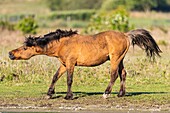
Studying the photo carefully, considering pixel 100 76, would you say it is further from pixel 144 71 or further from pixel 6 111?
pixel 6 111

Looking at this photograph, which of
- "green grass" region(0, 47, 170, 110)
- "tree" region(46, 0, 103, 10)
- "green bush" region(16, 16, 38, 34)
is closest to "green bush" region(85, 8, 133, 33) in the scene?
"green bush" region(16, 16, 38, 34)

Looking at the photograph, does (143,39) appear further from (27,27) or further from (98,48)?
(27,27)

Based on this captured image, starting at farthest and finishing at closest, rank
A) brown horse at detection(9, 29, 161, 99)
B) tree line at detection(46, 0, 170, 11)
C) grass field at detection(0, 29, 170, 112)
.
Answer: tree line at detection(46, 0, 170, 11) < brown horse at detection(9, 29, 161, 99) < grass field at detection(0, 29, 170, 112)

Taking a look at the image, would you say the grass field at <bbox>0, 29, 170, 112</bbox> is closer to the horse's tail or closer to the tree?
the horse's tail

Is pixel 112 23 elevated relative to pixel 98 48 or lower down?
elevated

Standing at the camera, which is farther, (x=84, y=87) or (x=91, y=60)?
(x=84, y=87)

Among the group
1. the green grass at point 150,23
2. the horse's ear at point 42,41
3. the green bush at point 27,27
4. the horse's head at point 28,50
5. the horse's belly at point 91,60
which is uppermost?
the green grass at point 150,23

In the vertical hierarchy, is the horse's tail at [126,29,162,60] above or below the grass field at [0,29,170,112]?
above

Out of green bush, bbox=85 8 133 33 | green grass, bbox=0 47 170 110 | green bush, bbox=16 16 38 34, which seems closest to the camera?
green grass, bbox=0 47 170 110

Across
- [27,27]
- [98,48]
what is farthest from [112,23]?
[98,48]

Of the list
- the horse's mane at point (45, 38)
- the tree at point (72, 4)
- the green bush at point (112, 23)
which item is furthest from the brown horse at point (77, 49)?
the tree at point (72, 4)

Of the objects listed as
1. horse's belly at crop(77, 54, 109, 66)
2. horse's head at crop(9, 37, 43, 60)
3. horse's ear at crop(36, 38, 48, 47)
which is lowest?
horse's belly at crop(77, 54, 109, 66)

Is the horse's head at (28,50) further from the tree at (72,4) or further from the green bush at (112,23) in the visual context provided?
the tree at (72,4)

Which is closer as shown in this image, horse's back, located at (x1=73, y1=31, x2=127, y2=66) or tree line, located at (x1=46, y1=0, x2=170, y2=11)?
horse's back, located at (x1=73, y1=31, x2=127, y2=66)
